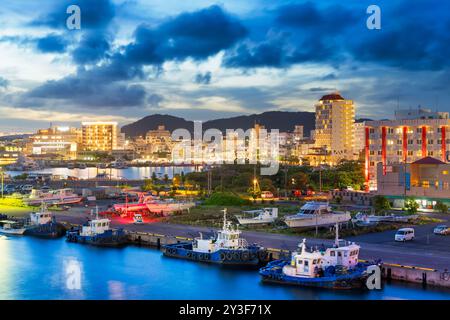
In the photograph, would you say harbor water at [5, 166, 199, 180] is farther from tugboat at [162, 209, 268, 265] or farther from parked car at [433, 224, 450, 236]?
tugboat at [162, 209, 268, 265]

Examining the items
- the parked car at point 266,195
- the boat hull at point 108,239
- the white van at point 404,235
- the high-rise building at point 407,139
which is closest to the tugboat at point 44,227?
the boat hull at point 108,239

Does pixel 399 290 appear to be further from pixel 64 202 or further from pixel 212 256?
pixel 64 202

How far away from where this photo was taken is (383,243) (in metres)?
25.5

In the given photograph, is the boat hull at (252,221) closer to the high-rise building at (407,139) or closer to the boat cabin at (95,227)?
the boat cabin at (95,227)

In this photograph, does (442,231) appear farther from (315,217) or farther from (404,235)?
(315,217)

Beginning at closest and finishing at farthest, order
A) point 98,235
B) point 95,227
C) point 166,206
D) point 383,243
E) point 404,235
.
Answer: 1. point 383,243
2. point 404,235
3. point 98,235
4. point 95,227
5. point 166,206

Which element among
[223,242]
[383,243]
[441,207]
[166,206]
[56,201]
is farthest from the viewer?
[56,201]

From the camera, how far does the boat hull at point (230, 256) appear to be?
950 inches

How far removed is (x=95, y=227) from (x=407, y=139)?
32.9m

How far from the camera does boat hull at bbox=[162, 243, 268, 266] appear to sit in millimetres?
24125

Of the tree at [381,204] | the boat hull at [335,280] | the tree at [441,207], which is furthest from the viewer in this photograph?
the tree at [441,207]

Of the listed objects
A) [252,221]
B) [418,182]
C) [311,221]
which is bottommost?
→ [252,221]

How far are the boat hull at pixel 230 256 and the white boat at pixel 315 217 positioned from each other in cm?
609

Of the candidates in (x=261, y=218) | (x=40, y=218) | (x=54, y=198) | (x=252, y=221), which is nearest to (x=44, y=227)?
(x=40, y=218)
